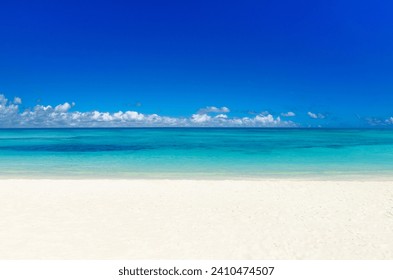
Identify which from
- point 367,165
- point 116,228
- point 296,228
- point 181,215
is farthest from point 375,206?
point 367,165

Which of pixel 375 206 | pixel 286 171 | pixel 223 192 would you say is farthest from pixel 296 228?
pixel 286 171

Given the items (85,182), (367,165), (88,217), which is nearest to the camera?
(88,217)

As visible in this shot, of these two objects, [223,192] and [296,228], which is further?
[223,192]

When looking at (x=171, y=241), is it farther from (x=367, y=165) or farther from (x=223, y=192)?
(x=367, y=165)

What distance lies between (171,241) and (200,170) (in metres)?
13.5

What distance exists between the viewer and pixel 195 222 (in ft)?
28.3

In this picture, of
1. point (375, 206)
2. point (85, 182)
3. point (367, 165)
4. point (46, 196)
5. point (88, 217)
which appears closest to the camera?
point (88, 217)

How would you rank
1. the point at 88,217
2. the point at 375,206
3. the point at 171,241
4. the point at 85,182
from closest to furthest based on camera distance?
the point at 171,241 → the point at 88,217 → the point at 375,206 → the point at 85,182

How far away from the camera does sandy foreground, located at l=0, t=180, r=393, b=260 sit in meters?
6.75

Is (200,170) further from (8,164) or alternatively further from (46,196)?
(8,164)

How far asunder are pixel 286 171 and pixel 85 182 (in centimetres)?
1167

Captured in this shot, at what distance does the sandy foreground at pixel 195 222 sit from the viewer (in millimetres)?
6754

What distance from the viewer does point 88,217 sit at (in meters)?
9.07

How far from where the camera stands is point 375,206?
1045cm
